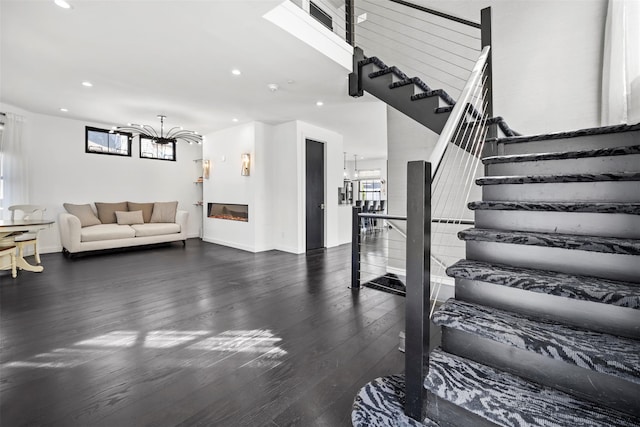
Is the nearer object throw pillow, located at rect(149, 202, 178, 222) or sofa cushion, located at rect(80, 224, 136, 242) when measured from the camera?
sofa cushion, located at rect(80, 224, 136, 242)

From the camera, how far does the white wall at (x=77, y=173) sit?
550 cm

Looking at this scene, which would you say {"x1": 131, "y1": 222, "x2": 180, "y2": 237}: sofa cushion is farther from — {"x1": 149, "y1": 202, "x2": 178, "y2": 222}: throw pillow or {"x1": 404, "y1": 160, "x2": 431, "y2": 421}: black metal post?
{"x1": 404, "y1": 160, "x2": 431, "y2": 421}: black metal post

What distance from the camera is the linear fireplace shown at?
611cm

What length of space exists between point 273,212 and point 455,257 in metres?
3.89

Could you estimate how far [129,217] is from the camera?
622 centimetres

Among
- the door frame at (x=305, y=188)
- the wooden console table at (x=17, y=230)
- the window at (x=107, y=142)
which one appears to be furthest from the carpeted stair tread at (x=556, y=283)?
the window at (x=107, y=142)

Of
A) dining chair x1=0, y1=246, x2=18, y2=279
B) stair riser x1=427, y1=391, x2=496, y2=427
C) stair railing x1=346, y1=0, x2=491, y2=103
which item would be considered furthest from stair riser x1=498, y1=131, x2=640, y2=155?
dining chair x1=0, y1=246, x2=18, y2=279

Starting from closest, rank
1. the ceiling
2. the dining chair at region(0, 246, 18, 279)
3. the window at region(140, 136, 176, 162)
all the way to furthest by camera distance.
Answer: the ceiling
the dining chair at region(0, 246, 18, 279)
the window at region(140, 136, 176, 162)

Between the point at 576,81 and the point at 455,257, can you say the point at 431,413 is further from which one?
the point at 576,81

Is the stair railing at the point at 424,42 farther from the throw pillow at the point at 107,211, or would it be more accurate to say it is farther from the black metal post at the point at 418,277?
the throw pillow at the point at 107,211

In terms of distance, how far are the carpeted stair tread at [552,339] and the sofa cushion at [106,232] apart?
20.4 ft

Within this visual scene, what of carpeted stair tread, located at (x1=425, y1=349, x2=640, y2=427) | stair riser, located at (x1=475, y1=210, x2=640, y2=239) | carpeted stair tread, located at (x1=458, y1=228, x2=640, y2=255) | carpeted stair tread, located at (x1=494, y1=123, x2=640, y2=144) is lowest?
carpeted stair tread, located at (x1=425, y1=349, x2=640, y2=427)

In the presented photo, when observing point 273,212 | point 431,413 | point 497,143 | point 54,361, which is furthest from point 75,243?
point 497,143

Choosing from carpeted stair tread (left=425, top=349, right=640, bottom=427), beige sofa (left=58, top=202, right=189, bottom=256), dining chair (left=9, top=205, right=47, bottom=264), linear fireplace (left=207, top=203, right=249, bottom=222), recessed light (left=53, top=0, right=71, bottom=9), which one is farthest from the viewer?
linear fireplace (left=207, top=203, right=249, bottom=222)
